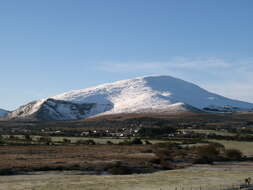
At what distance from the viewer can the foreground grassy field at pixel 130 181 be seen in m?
38.2

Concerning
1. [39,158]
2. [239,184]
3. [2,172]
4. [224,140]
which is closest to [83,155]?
[39,158]

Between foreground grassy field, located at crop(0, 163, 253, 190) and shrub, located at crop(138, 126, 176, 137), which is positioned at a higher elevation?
shrub, located at crop(138, 126, 176, 137)

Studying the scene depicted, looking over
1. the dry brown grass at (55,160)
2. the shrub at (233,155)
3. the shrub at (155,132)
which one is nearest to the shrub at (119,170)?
the dry brown grass at (55,160)

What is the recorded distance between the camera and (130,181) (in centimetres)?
4241

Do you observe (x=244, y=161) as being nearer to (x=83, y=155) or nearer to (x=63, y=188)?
(x=83, y=155)

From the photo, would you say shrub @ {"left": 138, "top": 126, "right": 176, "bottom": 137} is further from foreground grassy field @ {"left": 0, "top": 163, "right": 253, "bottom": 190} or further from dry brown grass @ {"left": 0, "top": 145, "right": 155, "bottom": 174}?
foreground grassy field @ {"left": 0, "top": 163, "right": 253, "bottom": 190}

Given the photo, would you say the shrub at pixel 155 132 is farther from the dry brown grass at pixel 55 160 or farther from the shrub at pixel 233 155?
the dry brown grass at pixel 55 160

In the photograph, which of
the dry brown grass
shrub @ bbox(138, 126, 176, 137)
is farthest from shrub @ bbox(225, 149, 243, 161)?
shrub @ bbox(138, 126, 176, 137)

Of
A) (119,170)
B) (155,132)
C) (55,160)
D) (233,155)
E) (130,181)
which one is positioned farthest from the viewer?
(155,132)

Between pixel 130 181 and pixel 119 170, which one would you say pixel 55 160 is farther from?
pixel 130 181

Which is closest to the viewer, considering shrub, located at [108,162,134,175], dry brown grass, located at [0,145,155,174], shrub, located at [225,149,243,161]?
shrub, located at [108,162,134,175]

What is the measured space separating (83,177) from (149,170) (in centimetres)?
987

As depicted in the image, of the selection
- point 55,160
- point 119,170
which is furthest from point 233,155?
point 55,160

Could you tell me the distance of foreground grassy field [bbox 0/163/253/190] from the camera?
3819 cm
